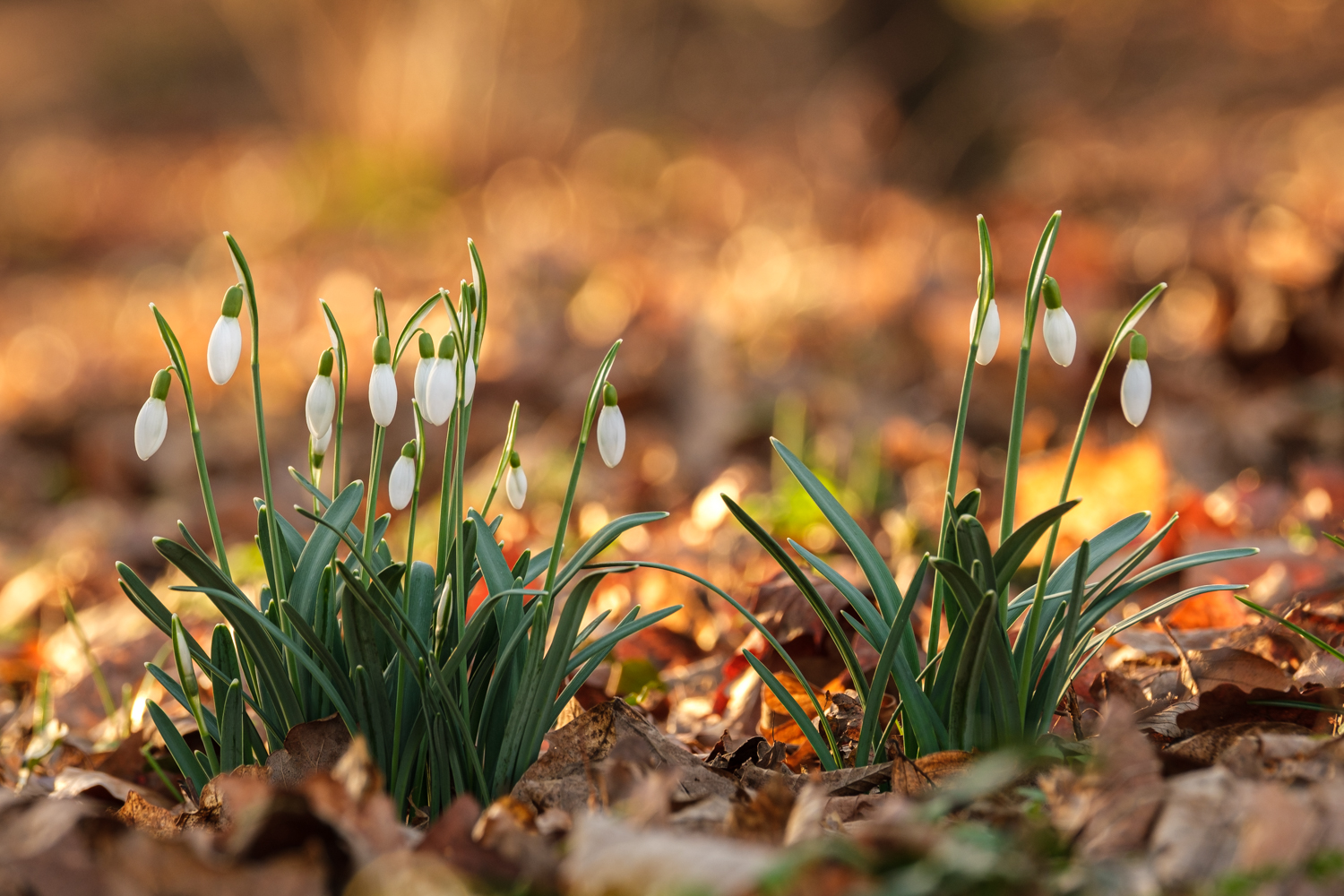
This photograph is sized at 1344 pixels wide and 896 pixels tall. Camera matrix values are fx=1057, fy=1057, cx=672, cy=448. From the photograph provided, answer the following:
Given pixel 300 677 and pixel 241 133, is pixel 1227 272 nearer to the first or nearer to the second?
pixel 300 677

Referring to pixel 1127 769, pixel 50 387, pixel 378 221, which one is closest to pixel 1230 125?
pixel 378 221

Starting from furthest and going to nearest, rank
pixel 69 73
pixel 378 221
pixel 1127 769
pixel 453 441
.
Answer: pixel 69 73 → pixel 378 221 → pixel 453 441 → pixel 1127 769

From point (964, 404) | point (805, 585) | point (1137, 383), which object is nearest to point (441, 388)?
point (805, 585)

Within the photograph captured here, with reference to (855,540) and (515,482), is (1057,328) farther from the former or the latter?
(515,482)

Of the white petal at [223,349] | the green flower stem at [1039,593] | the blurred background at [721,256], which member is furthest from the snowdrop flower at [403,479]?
the blurred background at [721,256]

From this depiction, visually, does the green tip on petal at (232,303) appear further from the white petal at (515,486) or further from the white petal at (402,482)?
the white petal at (515,486)

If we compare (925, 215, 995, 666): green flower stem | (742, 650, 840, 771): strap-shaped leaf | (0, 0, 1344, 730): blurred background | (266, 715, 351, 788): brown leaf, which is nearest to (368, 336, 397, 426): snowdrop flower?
(266, 715, 351, 788): brown leaf

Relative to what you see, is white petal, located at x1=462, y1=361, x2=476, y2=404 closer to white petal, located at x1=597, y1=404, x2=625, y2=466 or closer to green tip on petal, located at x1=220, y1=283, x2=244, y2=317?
white petal, located at x1=597, y1=404, x2=625, y2=466
